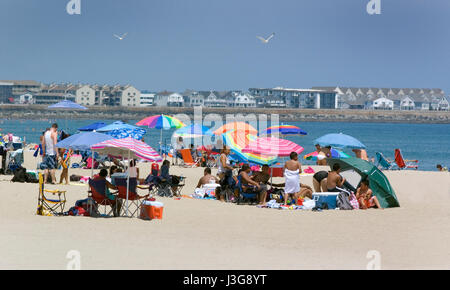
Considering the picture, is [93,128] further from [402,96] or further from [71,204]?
[402,96]

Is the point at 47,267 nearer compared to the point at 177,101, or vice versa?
the point at 47,267

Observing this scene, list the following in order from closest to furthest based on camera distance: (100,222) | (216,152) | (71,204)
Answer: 1. (100,222)
2. (71,204)
3. (216,152)

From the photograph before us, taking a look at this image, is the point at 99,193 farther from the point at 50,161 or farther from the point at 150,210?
the point at 50,161

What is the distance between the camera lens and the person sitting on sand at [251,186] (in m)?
12.9

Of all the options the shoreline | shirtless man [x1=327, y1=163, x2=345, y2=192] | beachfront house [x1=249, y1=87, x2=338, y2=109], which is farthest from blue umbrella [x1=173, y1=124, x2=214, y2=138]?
beachfront house [x1=249, y1=87, x2=338, y2=109]

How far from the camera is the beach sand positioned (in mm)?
7871

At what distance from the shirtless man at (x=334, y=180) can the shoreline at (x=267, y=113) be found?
113282mm

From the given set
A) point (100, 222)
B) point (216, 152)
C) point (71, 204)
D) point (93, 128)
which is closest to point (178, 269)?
point (100, 222)

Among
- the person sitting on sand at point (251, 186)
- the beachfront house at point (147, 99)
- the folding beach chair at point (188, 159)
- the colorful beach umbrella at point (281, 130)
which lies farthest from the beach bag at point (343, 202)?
the beachfront house at point (147, 99)

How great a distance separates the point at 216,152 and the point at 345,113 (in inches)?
5053

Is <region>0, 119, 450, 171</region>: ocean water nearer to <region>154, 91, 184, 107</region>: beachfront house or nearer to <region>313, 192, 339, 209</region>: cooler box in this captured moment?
<region>313, 192, 339, 209</region>: cooler box

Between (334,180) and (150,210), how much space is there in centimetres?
350

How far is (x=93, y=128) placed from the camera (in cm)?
2042

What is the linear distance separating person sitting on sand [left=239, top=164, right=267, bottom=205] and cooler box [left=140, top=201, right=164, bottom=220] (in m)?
2.35
